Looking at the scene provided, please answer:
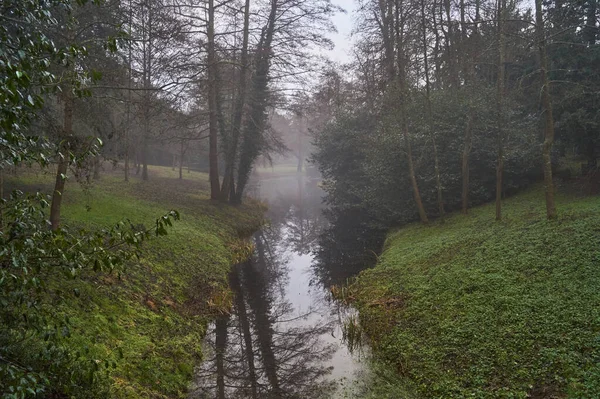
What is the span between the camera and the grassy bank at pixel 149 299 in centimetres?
657

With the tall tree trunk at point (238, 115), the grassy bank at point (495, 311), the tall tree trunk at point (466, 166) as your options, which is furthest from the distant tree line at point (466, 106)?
the tall tree trunk at point (238, 115)

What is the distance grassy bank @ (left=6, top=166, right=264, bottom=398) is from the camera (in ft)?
21.5

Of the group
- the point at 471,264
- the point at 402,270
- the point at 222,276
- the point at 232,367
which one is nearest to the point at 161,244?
the point at 222,276

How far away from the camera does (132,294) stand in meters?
8.87

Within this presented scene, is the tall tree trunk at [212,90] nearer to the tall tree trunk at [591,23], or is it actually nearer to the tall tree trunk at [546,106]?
the tall tree trunk at [546,106]

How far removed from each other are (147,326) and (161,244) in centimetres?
450

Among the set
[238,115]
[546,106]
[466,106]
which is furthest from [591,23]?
[238,115]

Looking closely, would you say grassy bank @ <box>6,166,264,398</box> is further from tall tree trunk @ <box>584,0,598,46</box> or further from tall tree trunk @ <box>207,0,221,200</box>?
tall tree trunk @ <box>584,0,598,46</box>

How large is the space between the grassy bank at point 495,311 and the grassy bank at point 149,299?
363cm

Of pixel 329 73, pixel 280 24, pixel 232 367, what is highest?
pixel 280 24

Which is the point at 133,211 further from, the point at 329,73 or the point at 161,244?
the point at 329,73

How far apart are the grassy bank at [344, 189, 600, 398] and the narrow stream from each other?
0.82 metres

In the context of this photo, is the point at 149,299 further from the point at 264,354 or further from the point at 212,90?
the point at 212,90

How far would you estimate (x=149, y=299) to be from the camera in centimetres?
914
